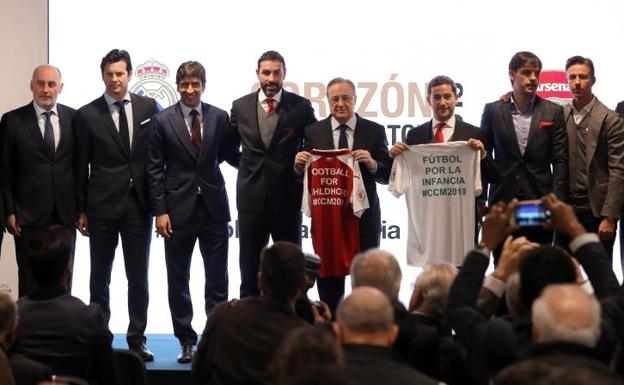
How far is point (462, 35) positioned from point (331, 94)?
5.55 feet

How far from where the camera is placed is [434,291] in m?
3.88

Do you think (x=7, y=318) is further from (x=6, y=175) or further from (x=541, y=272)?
(x=6, y=175)

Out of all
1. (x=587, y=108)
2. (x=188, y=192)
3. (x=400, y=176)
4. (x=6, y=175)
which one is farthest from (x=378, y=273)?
(x=6, y=175)

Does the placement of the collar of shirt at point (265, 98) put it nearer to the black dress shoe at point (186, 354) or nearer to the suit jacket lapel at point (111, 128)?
the suit jacket lapel at point (111, 128)

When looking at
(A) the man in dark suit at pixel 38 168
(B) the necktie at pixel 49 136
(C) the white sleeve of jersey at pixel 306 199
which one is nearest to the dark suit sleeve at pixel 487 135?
(C) the white sleeve of jersey at pixel 306 199

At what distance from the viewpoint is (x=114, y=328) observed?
7672 mm

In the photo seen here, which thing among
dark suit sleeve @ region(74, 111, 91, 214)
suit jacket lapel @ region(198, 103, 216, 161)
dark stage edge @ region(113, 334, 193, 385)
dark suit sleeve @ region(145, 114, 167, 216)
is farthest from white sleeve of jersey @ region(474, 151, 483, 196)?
Result: dark suit sleeve @ region(74, 111, 91, 214)

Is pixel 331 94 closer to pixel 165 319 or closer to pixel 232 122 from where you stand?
pixel 232 122

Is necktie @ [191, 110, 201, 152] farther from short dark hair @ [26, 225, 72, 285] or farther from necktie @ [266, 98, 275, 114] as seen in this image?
short dark hair @ [26, 225, 72, 285]

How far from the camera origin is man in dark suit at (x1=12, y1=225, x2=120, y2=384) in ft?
12.9

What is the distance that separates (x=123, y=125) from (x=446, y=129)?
6.54 ft

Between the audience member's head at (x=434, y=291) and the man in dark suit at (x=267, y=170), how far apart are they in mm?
2410

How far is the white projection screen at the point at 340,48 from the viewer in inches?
290

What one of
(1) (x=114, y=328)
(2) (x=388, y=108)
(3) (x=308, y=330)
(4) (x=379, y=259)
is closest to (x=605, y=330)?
(4) (x=379, y=259)
